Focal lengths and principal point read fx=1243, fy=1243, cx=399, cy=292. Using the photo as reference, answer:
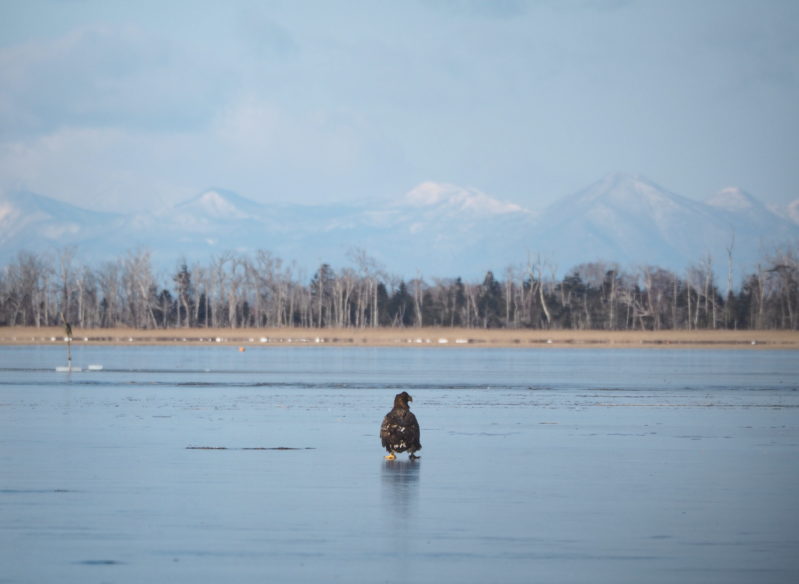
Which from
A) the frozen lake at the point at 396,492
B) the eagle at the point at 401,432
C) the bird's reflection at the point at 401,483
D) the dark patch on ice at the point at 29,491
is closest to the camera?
the frozen lake at the point at 396,492

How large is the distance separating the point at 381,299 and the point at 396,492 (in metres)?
136

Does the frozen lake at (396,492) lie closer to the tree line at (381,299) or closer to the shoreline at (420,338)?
the shoreline at (420,338)

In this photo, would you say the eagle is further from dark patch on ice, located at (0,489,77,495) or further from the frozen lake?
dark patch on ice, located at (0,489,77,495)

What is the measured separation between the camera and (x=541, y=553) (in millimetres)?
10336

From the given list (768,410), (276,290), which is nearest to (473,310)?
(276,290)

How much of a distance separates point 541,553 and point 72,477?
694 centimetres

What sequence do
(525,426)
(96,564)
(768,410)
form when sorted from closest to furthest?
(96,564) < (525,426) < (768,410)

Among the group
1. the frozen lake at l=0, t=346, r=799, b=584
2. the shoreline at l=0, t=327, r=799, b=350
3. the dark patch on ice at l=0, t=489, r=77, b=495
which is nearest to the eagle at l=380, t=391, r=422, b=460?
the frozen lake at l=0, t=346, r=799, b=584

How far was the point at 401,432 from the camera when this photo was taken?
17.3 meters

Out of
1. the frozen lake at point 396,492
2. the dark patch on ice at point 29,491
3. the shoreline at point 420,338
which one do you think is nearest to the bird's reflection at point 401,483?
the frozen lake at point 396,492

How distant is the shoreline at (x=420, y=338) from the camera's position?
96438mm

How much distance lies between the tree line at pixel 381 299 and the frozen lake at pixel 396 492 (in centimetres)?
10489

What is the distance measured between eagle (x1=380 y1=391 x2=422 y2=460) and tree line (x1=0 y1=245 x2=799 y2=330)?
111535mm

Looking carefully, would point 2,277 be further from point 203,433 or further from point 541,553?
point 541,553
